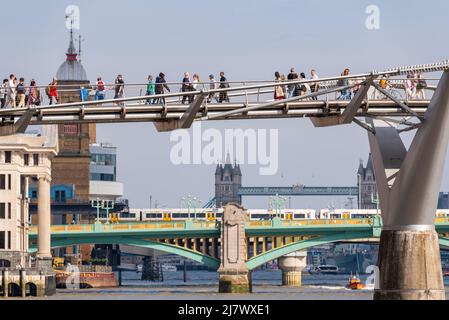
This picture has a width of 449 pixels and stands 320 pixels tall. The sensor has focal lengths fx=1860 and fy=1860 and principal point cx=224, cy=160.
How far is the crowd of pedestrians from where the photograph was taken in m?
68.6

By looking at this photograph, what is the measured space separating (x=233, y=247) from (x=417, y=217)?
306 feet

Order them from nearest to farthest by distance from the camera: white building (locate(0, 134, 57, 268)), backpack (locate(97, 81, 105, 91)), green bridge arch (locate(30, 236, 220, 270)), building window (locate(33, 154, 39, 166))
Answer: backpack (locate(97, 81, 105, 91)) → white building (locate(0, 134, 57, 268)) → building window (locate(33, 154, 39, 166)) → green bridge arch (locate(30, 236, 220, 270))

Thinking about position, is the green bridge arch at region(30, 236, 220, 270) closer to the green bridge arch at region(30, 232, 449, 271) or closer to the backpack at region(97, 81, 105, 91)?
the green bridge arch at region(30, 232, 449, 271)

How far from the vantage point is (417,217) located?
226ft

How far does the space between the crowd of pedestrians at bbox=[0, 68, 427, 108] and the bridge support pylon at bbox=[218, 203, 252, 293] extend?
88.1 m

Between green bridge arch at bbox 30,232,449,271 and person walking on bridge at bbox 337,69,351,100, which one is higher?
person walking on bridge at bbox 337,69,351,100

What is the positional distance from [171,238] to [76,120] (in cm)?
9281

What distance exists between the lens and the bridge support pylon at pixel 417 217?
2675 inches

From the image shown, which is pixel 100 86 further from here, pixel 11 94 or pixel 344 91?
pixel 344 91

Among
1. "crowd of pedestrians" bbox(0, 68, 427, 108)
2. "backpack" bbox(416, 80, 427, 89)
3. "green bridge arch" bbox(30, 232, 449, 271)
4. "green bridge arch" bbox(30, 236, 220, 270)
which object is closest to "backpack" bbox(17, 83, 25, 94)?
"crowd of pedestrians" bbox(0, 68, 427, 108)

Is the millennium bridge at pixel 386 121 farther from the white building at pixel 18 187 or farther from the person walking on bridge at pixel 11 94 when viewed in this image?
the white building at pixel 18 187

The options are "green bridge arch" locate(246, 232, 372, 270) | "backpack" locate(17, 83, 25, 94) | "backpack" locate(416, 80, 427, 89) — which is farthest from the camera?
"green bridge arch" locate(246, 232, 372, 270)

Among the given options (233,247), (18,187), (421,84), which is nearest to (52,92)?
(421,84)
